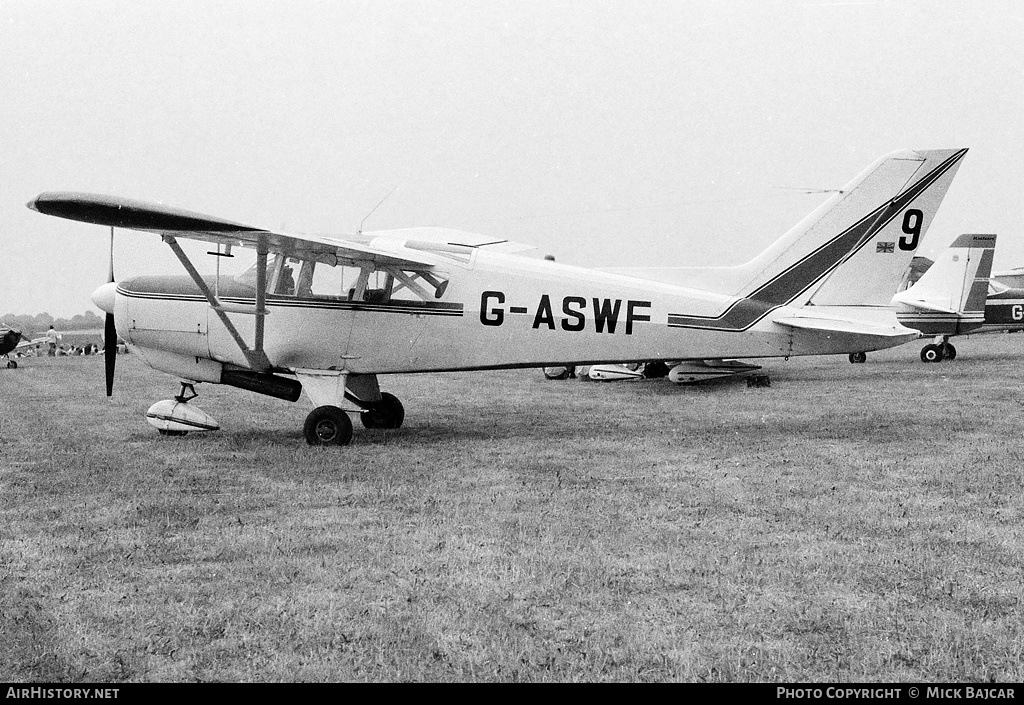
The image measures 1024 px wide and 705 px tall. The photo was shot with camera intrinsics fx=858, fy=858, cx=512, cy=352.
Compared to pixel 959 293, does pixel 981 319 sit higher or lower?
lower

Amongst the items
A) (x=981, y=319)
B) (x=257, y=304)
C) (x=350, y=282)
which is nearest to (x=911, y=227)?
(x=350, y=282)

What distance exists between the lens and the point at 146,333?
9320 millimetres

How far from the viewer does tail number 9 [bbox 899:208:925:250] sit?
30.2ft

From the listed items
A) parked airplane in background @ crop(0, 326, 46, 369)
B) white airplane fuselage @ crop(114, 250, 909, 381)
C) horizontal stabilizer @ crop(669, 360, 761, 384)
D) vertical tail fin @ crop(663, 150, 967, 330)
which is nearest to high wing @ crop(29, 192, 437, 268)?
white airplane fuselage @ crop(114, 250, 909, 381)

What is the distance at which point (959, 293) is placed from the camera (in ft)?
67.6

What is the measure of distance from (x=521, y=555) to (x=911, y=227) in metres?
6.80

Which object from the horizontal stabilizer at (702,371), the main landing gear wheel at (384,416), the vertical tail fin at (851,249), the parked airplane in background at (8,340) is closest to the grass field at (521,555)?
the main landing gear wheel at (384,416)

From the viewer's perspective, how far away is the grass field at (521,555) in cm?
319

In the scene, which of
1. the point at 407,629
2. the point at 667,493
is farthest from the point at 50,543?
the point at 667,493

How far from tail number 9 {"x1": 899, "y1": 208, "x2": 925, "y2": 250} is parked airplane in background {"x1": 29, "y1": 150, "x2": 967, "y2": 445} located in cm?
1

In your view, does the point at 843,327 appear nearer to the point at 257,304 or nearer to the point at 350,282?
the point at 350,282
